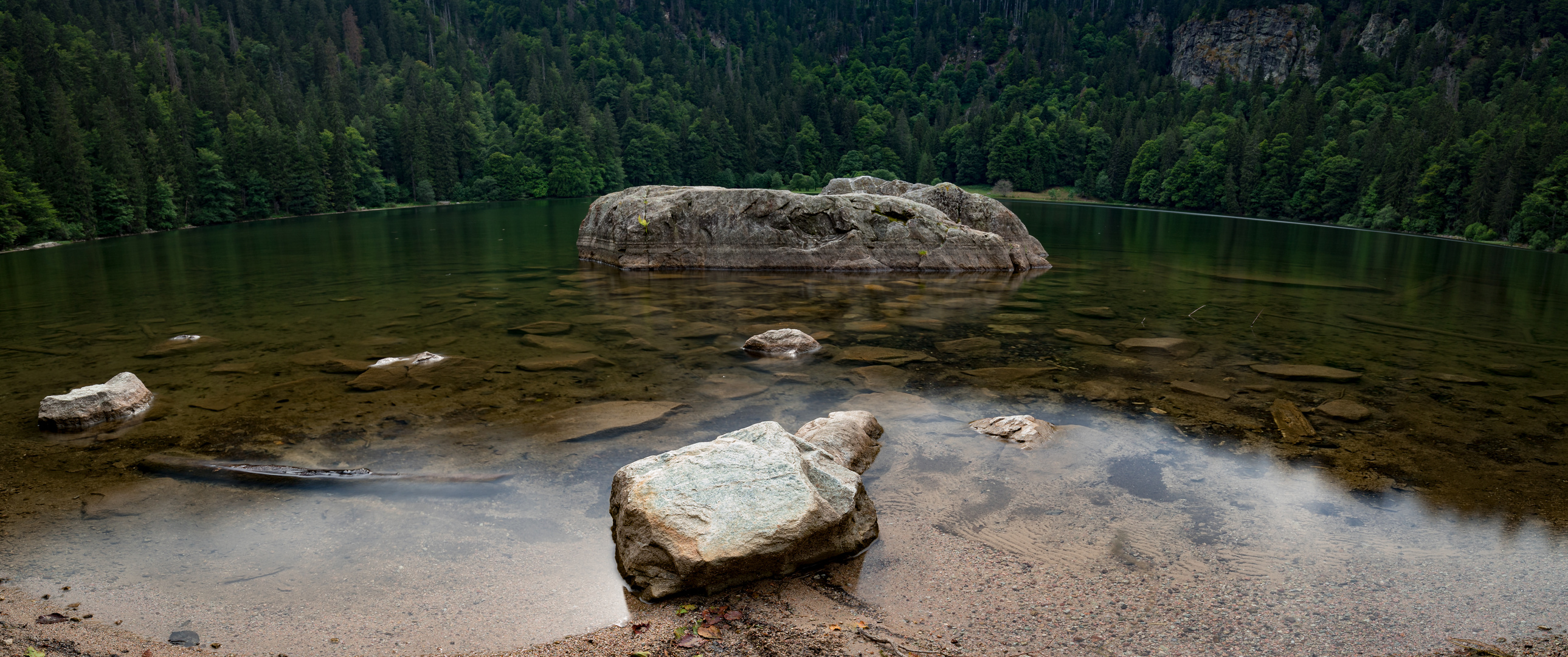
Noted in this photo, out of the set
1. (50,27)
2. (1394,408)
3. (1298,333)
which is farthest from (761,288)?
(50,27)

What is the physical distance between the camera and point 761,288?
22594 mm

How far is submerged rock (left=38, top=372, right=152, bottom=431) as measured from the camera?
9617 mm

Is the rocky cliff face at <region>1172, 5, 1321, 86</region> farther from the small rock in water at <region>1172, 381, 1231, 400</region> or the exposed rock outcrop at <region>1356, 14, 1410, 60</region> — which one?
the small rock in water at <region>1172, 381, 1231, 400</region>

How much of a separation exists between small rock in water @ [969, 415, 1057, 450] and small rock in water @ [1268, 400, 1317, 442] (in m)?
3.13

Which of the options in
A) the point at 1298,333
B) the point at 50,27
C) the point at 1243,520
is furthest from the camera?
the point at 50,27

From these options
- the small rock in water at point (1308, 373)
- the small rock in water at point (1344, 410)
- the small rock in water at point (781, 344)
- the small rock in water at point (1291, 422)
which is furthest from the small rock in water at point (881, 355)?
the small rock in water at point (1344, 410)

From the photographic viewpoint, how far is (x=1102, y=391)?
12039mm

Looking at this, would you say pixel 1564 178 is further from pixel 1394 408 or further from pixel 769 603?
pixel 769 603

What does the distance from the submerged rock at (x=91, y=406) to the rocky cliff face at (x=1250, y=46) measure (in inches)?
7386

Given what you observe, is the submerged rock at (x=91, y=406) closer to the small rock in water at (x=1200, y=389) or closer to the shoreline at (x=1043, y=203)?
the small rock in water at (x=1200, y=389)

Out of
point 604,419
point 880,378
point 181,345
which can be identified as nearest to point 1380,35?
point 880,378

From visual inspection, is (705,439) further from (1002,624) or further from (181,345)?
(181,345)

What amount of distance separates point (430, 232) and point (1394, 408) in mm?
49989

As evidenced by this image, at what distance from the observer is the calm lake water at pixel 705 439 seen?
20.1 feet
